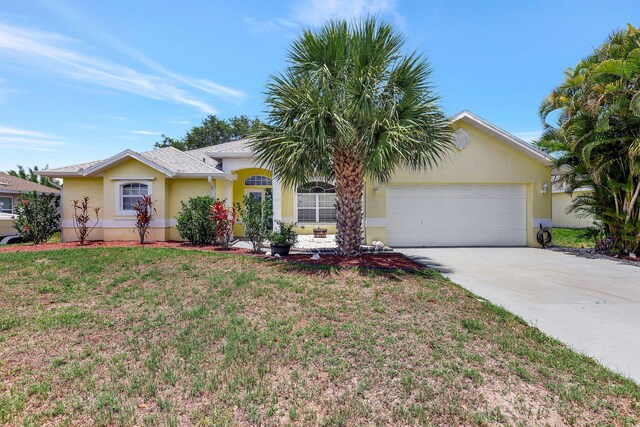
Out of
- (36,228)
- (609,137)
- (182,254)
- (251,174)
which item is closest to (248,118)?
(251,174)

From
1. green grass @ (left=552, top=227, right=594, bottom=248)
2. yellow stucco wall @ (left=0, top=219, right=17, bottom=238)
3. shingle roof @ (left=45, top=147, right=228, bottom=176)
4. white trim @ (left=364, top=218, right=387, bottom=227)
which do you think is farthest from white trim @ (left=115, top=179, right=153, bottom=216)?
green grass @ (left=552, top=227, right=594, bottom=248)

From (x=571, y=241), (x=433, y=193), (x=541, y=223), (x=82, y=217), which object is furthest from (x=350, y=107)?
(x=571, y=241)

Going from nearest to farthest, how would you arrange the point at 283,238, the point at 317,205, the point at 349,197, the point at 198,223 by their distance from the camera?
the point at 349,197
the point at 283,238
the point at 198,223
the point at 317,205

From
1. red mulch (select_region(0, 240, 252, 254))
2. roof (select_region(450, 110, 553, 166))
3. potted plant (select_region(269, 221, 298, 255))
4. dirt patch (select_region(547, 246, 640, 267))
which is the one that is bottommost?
dirt patch (select_region(547, 246, 640, 267))

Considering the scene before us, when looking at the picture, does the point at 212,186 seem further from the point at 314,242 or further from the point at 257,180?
the point at 314,242

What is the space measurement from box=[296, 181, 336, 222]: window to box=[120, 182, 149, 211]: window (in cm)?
773

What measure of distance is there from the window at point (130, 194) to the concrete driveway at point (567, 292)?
11737 millimetres

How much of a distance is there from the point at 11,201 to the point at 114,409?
27.9m

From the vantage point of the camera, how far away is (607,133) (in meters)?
10.6

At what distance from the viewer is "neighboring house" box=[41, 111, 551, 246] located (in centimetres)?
1355

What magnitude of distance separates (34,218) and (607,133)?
2134 cm

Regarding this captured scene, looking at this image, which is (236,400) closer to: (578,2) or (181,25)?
(181,25)

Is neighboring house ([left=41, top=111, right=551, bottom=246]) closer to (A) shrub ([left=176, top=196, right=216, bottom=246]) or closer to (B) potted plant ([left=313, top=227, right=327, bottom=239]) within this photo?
(A) shrub ([left=176, top=196, right=216, bottom=246])

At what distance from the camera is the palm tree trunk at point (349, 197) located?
9.08 metres
